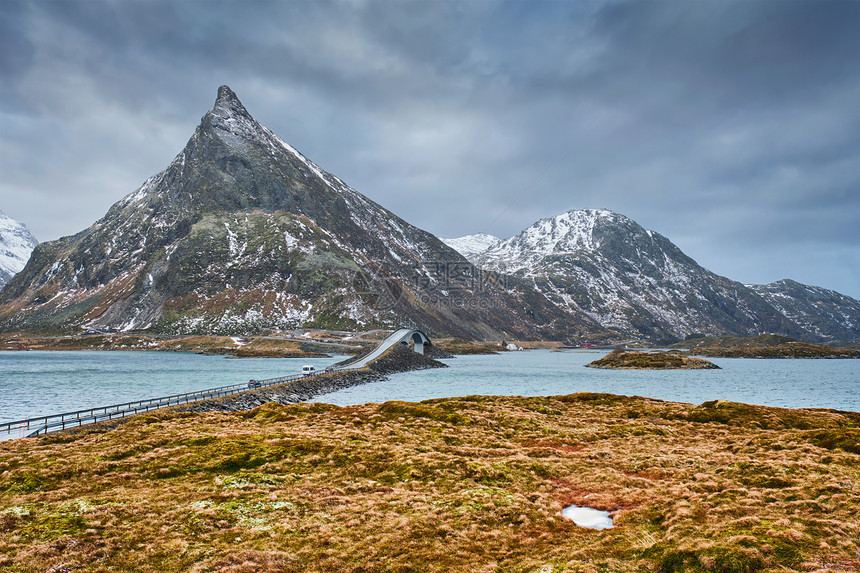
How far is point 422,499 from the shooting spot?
2281 centimetres

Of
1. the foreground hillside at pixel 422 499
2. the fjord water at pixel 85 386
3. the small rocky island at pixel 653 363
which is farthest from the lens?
the small rocky island at pixel 653 363

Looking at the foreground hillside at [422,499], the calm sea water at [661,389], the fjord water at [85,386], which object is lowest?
the fjord water at [85,386]

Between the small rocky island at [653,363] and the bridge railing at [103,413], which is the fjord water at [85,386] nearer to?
the bridge railing at [103,413]

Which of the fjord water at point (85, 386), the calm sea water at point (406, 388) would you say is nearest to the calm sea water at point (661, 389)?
the calm sea water at point (406, 388)

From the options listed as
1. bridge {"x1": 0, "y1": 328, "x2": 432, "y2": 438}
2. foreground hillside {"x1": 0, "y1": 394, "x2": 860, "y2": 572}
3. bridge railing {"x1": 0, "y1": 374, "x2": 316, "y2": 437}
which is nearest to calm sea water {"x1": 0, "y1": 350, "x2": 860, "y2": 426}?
bridge {"x1": 0, "y1": 328, "x2": 432, "y2": 438}

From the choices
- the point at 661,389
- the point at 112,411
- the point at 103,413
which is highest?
the point at 103,413

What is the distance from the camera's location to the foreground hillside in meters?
15.8

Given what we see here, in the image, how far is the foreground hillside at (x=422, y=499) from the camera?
52.0ft

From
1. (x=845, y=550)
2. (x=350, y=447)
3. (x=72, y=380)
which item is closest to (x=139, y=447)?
(x=350, y=447)

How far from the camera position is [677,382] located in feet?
414

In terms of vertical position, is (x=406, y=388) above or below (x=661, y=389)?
below

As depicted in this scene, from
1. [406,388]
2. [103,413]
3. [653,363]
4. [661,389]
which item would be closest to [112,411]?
[103,413]

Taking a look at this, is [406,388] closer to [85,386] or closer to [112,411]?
[112,411]

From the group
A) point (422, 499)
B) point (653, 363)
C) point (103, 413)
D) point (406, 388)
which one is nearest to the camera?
point (422, 499)
